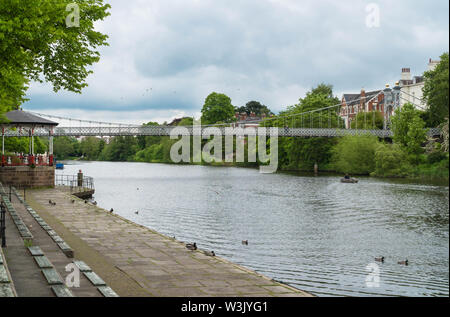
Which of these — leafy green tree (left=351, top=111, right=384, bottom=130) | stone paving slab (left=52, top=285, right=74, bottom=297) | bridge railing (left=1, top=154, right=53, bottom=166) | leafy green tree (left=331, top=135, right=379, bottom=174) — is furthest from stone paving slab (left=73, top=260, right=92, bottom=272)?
leafy green tree (left=351, top=111, right=384, bottom=130)

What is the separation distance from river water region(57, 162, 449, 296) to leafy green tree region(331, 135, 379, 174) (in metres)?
16.1

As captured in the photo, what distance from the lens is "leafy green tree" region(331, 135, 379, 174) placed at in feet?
196

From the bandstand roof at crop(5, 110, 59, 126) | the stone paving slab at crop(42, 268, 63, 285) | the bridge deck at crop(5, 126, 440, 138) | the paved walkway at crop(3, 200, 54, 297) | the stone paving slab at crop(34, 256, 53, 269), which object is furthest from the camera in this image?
the bridge deck at crop(5, 126, 440, 138)

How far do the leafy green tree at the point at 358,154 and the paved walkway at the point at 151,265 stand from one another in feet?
153

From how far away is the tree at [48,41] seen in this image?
12.3 meters

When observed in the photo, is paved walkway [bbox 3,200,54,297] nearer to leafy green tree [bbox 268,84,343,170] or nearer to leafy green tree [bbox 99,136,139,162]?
leafy green tree [bbox 268,84,343,170]

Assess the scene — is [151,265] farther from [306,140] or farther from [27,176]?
[306,140]

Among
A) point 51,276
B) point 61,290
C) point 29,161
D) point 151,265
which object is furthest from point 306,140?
point 61,290

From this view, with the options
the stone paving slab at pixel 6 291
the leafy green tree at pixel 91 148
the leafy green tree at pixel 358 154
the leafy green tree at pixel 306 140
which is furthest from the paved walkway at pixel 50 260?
the leafy green tree at pixel 91 148

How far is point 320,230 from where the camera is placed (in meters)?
23.3

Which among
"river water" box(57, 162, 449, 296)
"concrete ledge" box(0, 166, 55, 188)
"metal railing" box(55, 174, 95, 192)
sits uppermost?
"concrete ledge" box(0, 166, 55, 188)
